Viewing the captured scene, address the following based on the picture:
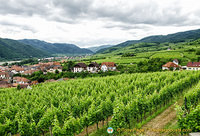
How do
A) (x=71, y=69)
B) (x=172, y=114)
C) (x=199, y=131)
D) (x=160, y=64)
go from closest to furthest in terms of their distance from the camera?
(x=199, y=131)
(x=172, y=114)
(x=160, y=64)
(x=71, y=69)

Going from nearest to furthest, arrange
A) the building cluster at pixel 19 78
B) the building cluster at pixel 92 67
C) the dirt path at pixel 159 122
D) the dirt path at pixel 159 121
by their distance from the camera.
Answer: the dirt path at pixel 159 122, the dirt path at pixel 159 121, the building cluster at pixel 19 78, the building cluster at pixel 92 67

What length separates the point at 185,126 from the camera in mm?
13555

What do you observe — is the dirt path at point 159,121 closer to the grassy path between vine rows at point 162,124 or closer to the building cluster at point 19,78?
the grassy path between vine rows at point 162,124

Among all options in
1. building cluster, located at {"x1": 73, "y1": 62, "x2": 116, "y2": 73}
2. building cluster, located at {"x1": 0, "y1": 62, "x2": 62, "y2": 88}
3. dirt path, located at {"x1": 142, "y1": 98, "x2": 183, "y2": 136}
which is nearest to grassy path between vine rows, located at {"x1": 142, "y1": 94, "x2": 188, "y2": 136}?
dirt path, located at {"x1": 142, "y1": 98, "x2": 183, "y2": 136}

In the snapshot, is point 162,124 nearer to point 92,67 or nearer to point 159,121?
point 159,121

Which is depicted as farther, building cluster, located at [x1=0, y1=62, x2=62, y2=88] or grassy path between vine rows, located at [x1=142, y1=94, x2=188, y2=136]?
building cluster, located at [x1=0, y1=62, x2=62, y2=88]

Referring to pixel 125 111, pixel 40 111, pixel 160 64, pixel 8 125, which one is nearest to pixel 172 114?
pixel 125 111

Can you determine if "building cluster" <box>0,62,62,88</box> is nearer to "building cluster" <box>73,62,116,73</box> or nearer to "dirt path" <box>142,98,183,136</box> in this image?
"building cluster" <box>73,62,116,73</box>

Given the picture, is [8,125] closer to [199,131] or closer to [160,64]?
[199,131]

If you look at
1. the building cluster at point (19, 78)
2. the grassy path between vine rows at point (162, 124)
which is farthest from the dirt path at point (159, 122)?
the building cluster at point (19, 78)

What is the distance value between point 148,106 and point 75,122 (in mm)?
10619

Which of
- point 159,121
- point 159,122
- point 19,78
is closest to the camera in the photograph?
point 159,122

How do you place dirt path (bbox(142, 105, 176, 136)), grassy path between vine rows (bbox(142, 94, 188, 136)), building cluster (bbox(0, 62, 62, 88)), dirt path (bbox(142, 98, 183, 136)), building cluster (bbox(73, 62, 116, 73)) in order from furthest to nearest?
1. building cluster (bbox(73, 62, 116, 73))
2. building cluster (bbox(0, 62, 62, 88))
3. dirt path (bbox(142, 105, 176, 136))
4. dirt path (bbox(142, 98, 183, 136))
5. grassy path between vine rows (bbox(142, 94, 188, 136))

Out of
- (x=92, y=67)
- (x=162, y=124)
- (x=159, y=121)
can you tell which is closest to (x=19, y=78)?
(x=92, y=67)
